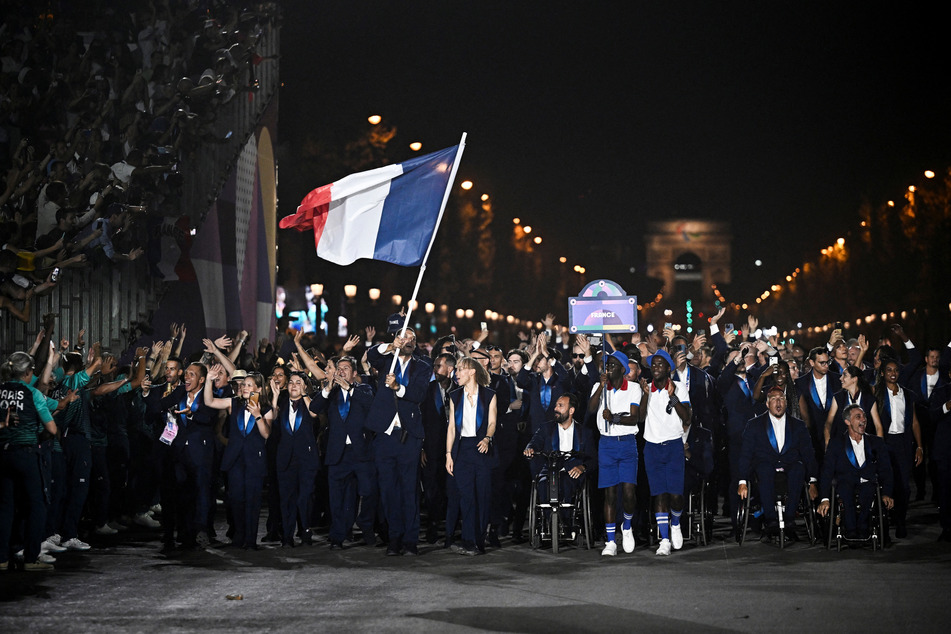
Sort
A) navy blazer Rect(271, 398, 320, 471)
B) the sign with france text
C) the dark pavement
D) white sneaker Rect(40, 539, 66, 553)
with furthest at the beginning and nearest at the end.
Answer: the sign with france text, navy blazer Rect(271, 398, 320, 471), white sneaker Rect(40, 539, 66, 553), the dark pavement

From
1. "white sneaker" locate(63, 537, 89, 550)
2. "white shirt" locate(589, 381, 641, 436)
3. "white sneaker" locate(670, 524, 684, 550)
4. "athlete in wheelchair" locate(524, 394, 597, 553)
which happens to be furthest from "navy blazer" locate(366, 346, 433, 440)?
"white sneaker" locate(63, 537, 89, 550)

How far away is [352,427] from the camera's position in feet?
46.7

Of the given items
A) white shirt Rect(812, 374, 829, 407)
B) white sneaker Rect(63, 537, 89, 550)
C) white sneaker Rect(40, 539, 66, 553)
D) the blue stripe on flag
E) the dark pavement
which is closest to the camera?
the dark pavement

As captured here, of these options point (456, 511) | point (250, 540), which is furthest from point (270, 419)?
point (456, 511)

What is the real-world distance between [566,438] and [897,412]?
15.2ft

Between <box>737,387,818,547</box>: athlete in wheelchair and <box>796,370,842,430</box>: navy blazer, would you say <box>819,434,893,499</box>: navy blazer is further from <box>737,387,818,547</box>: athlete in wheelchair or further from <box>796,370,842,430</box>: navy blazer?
<box>796,370,842,430</box>: navy blazer

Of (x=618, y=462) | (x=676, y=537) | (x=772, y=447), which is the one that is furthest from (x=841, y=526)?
(x=618, y=462)

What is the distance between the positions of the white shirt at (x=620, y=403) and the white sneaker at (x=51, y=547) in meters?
5.79

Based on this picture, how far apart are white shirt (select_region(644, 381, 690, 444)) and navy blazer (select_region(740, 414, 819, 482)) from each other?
0.88 metres

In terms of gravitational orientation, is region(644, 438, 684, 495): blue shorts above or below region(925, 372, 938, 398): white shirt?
below

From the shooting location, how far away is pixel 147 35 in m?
22.6

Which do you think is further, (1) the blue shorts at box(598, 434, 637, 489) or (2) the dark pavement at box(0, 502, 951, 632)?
(1) the blue shorts at box(598, 434, 637, 489)

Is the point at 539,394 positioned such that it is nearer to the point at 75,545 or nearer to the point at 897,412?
the point at 897,412

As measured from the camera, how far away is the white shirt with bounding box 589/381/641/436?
13.6 metres
